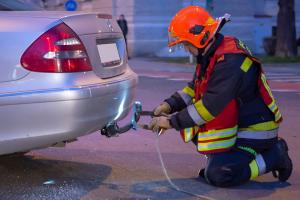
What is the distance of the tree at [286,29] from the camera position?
21406 millimetres

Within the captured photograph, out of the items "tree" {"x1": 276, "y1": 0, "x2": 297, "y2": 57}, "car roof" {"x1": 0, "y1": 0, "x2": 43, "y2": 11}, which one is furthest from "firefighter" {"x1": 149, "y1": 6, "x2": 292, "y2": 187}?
"tree" {"x1": 276, "y1": 0, "x2": 297, "y2": 57}

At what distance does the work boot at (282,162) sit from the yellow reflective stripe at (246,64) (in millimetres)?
715

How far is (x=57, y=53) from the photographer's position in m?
4.29

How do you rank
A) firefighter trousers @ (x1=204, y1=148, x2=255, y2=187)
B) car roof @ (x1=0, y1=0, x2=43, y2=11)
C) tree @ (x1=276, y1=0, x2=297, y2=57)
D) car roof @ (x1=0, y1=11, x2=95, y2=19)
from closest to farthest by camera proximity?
car roof @ (x1=0, y1=11, x2=95, y2=19) → firefighter trousers @ (x1=204, y1=148, x2=255, y2=187) → car roof @ (x1=0, y1=0, x2=43, y2=11) → tree @ (x1=276, y1=0, x2=297, y2=57)

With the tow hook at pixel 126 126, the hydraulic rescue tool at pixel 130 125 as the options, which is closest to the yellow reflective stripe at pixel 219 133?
the hydraulic rescue tool at pixel 130 125

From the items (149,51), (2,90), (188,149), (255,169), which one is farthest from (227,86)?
(149,51)

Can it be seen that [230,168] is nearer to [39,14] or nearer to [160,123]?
[160,123]

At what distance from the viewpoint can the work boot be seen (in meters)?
4.78

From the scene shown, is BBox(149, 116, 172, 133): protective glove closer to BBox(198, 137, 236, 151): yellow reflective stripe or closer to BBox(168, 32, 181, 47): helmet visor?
BBox(198, 137, 236, 151): yellow reflective stripe

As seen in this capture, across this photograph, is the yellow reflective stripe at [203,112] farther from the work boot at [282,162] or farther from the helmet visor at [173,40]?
the work boot at [282,162]

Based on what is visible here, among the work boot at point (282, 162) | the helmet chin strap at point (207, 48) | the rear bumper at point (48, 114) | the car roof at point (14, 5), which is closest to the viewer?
the rear bumper at point (48, 114)

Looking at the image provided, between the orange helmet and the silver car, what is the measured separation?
602mm

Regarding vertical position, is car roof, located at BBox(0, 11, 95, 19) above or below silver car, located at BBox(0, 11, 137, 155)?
above

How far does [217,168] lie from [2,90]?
1.66m
